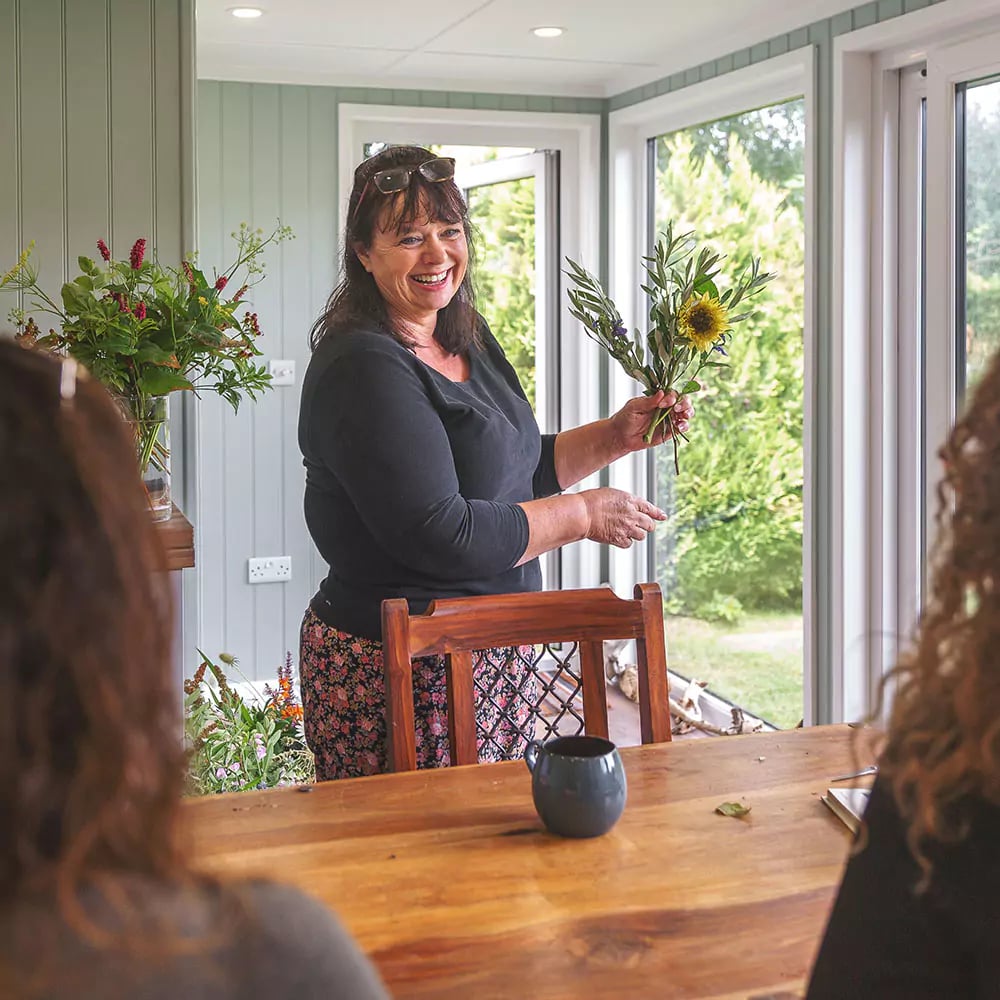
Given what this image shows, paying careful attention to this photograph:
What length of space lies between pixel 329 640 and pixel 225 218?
8.77ft

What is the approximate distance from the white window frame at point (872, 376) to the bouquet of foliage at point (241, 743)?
4.85 feet

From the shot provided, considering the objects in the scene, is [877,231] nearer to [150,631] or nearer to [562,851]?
[562,851]

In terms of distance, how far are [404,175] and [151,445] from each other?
2.41ft

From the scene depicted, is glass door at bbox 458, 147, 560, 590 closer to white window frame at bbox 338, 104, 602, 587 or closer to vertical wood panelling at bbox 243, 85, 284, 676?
white window frame at bbox 338, 104, 602, 587

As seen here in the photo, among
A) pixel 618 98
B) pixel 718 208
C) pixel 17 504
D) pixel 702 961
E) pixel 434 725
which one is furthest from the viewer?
pixel 618 98

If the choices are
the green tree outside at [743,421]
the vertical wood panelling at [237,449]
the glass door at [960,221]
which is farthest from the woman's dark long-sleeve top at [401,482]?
the vertical wood panelling at [237,449]

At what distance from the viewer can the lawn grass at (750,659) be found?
4.09m

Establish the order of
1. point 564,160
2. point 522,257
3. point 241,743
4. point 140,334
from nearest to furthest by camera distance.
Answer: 1. point 140,334
2. point 241,743
3. point 564,160
4. point 522,257

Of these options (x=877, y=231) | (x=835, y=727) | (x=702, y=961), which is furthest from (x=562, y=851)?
(x=877, y=231)

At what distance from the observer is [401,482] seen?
197cm

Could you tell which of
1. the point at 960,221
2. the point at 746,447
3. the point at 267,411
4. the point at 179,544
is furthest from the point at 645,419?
the point at 267,411

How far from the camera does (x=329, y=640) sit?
2.12 metres

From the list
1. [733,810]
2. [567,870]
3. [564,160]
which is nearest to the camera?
[567,870]

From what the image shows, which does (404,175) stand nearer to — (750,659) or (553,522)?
(553,522)
